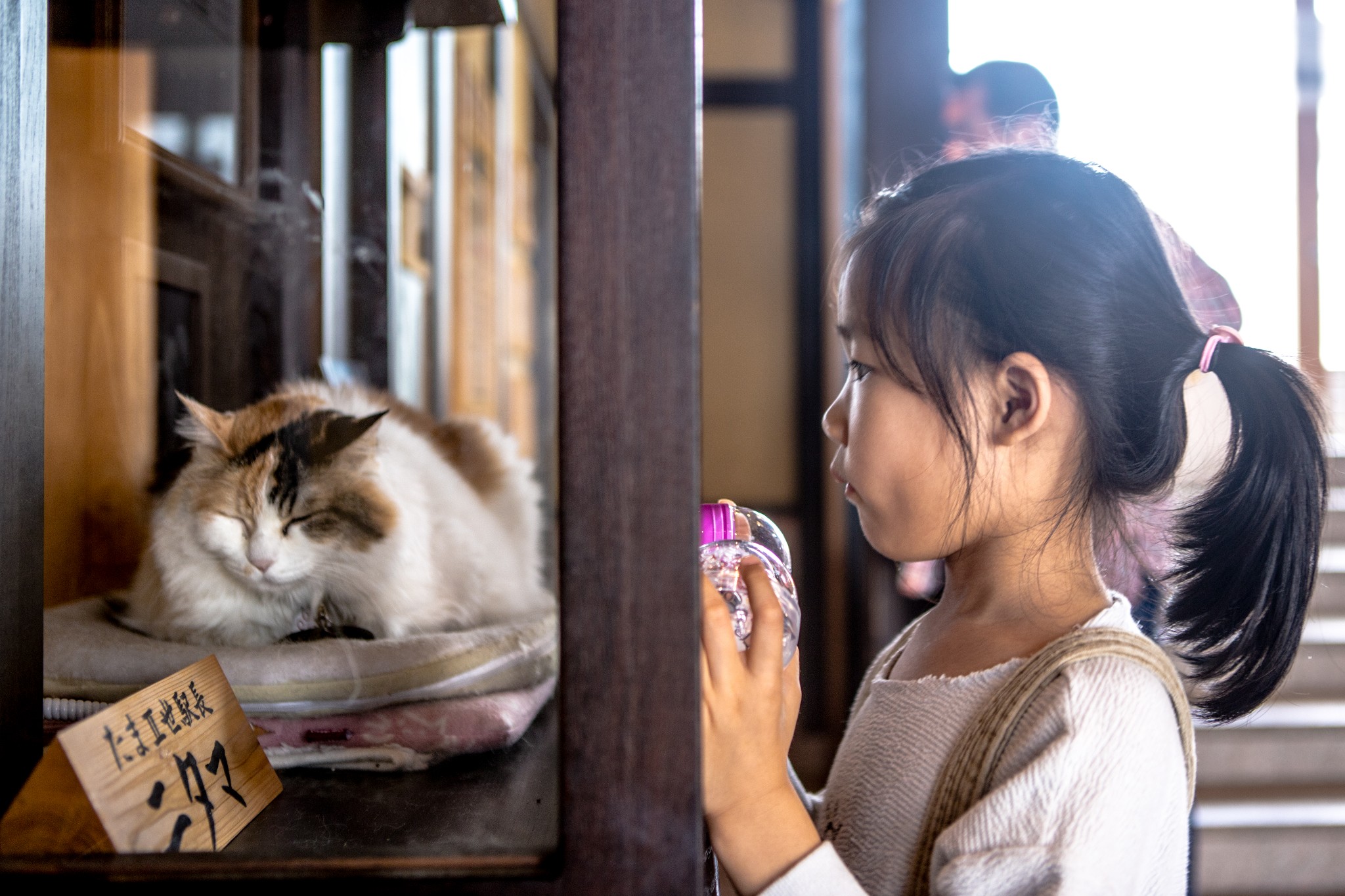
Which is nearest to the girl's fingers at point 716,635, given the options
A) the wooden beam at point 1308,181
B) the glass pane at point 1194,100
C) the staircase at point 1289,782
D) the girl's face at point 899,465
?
the girl's face at point 899,465

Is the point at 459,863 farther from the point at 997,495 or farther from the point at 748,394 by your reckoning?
the point at 748,394

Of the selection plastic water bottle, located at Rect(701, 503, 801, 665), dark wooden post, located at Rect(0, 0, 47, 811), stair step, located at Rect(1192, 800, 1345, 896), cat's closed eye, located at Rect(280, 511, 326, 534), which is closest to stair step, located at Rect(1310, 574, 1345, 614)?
stair step, located at Rect(1192, 800, 1345, 896)

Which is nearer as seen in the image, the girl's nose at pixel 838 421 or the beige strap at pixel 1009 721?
the beige strap at pixel 1009 721

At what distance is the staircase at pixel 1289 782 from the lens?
2035mm

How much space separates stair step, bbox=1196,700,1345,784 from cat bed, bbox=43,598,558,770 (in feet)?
7.31

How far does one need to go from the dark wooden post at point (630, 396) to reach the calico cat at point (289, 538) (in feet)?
0.95

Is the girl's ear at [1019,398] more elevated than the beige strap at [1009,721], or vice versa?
the girl's ear at [1019,398]

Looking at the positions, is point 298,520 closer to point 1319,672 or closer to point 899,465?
point 899,465

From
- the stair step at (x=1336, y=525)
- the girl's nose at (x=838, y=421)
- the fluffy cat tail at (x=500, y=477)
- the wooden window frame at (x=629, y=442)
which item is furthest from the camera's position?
the stair step at (x=1336, y=525)

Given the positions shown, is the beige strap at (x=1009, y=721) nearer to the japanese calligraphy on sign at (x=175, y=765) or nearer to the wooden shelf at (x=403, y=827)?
the wooden shelf at (x=403, y=827)

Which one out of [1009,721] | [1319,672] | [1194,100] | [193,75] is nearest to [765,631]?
[1009,721]

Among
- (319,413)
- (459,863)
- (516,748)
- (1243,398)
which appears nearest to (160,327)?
(319,413)

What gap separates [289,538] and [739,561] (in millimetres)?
304

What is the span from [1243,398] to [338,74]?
901mm
